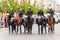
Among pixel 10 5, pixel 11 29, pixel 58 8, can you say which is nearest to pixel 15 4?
pixel 10 5

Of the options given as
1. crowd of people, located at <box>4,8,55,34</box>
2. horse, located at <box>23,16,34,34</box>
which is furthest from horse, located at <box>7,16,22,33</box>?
horse, located at <box>23,16,34,34</box>

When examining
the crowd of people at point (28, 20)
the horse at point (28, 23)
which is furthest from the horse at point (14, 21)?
the horse at point (28, 23)

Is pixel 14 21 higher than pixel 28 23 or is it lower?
higher

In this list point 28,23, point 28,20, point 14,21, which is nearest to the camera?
point 28,20

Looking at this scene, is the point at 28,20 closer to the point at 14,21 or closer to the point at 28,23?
the point at 28,23

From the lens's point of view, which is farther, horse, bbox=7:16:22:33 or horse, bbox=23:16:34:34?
horse, bbox=7:16:22:33

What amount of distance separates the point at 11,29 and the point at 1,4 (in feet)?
136

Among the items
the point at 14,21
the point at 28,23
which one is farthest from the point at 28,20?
the point at 14,21

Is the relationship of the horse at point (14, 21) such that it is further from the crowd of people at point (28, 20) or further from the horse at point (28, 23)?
the horse at point (28, 23)

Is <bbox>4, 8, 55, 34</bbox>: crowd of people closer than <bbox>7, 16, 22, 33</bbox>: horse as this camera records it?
Yes

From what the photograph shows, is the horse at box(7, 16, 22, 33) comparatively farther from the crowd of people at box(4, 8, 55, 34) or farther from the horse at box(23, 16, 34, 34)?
the horse at box(23, 16, 34, 34)

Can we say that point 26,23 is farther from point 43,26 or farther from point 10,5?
point 10,5

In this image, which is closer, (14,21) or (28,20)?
(28,20)

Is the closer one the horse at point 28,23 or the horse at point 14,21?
the horse at point 28,23
